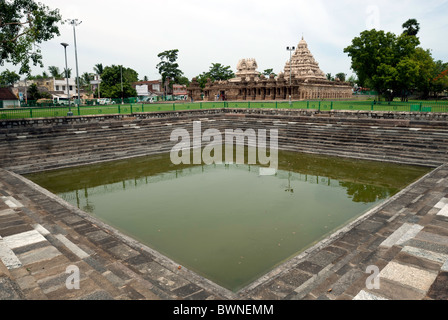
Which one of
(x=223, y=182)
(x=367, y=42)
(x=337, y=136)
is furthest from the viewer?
(x=367, y=42)

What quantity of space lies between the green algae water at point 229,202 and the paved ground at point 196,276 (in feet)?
2.27

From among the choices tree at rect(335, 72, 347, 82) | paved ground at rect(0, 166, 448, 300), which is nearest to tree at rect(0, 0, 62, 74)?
paved ground at rect(0, 166, 448, 300)

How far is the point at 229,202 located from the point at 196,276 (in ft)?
16.1

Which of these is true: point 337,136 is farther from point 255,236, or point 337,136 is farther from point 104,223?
point 104,223

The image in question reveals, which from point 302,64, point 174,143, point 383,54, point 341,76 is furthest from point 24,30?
point 341,76

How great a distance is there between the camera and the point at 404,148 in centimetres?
1727

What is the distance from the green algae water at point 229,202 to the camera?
24.4 ft

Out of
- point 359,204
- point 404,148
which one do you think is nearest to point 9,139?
point 359,204

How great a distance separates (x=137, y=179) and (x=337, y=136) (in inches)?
522

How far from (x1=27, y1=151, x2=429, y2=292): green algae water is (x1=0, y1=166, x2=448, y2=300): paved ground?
2.27ft

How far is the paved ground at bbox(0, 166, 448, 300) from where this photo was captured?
497cm

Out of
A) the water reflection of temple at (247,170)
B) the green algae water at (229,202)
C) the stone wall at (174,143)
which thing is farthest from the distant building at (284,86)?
the green algae water at (229,202)

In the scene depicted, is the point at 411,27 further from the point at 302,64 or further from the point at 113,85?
the point at 113,85

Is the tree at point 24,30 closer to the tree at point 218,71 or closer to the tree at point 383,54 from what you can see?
the tree at point 383,54
